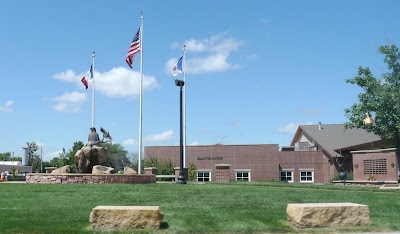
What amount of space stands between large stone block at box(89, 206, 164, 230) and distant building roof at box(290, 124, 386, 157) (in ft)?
123

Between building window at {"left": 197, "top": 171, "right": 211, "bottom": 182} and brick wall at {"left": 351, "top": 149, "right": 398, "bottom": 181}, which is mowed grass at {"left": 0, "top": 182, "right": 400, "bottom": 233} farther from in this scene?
building window at {"left": 197, "top": 171, "right": 211, "bottom": 182}

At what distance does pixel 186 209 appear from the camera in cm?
1278

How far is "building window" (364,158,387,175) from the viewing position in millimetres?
36000

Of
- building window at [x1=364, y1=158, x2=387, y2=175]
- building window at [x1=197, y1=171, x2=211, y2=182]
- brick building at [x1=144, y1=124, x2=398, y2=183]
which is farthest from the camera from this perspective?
building window at [x1=197, y1=171, x2=211, y2=182]

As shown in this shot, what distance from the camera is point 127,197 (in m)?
15.3

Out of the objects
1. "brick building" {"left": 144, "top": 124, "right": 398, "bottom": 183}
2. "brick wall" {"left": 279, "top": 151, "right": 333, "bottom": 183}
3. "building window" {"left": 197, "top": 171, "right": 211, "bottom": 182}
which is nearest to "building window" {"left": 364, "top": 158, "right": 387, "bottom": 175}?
"brick building" {"left": 144, "top": 124, "right": 398, "bottom": 183}

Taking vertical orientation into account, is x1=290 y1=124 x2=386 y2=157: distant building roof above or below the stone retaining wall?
above

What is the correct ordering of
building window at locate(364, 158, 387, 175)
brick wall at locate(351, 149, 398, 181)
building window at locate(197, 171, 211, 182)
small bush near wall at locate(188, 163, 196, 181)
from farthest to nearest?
building window at locate(197, 171, 211, 182) < small bush near wall at locate(188, 163, 196, 181) < building window at locate(364, 158, 387, 175) < brick wall at locate(351, 149, 398, 181)

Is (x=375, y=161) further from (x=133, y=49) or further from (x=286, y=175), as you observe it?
(x=133, y=49)

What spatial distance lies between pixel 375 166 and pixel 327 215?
28495 mm

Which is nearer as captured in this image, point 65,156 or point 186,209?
point 186,209

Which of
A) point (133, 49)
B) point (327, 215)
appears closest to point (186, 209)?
point (327, 215)

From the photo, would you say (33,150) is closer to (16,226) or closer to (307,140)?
(307,140)

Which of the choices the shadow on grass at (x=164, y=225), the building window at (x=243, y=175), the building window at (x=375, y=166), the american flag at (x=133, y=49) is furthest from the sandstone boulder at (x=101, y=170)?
the building window at (x=243, y=175)
